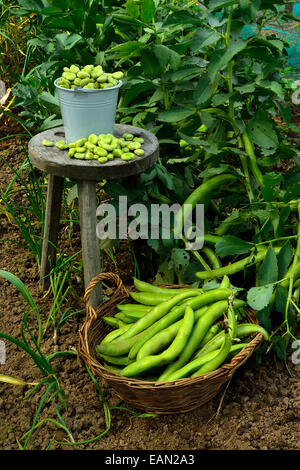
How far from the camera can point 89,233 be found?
2.19 meters

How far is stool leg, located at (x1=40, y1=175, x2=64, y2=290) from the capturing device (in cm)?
244


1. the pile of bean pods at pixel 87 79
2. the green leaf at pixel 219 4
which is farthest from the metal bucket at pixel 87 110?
the green leaf at pixel 219 4

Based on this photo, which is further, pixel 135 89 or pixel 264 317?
pixel 135 89

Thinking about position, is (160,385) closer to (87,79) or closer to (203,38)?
(87,79)

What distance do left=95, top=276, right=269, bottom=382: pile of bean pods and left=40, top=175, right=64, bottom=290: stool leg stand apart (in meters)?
0.48

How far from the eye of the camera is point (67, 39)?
2434 millimetres

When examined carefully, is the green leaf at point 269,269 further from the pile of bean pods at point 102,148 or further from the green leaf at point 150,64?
the green leaf at point 150,64

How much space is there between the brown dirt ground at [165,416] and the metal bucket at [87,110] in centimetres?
84

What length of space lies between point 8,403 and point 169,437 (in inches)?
22.7

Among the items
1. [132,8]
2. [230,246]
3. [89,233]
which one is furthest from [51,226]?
[132,8]

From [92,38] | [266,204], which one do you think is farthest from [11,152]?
[266,204]

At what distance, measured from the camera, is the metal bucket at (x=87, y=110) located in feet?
6.61

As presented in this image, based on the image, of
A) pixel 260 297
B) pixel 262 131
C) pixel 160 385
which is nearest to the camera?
pixel 160 385

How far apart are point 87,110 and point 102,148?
0.46 ft
